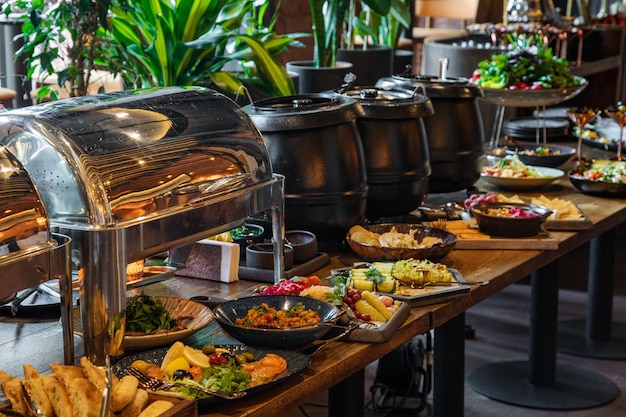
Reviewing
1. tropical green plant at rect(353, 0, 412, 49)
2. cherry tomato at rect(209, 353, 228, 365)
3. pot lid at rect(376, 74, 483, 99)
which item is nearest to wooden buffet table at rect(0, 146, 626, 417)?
cherry tomato at rect(209, 353, 228, 365)

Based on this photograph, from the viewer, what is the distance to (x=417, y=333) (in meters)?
2.19

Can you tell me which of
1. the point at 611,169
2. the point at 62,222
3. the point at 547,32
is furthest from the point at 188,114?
the point at 547,32

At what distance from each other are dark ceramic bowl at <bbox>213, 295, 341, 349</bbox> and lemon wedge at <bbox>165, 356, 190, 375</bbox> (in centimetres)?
15

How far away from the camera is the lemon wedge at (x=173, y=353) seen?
181 centimetres

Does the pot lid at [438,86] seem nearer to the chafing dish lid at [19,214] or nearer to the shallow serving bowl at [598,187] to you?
the shallow serving bowl at [598,187]

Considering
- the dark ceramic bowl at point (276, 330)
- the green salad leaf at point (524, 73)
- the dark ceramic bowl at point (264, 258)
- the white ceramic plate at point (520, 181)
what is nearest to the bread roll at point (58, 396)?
the dark ceramic bowl at point (276, 330)

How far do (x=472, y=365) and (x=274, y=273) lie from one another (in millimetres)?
1981

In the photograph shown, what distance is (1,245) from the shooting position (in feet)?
5.34

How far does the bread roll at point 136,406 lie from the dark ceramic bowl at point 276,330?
361 mm

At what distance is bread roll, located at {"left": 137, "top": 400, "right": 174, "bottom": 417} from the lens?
5.06 feet

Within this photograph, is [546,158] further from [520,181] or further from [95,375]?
[95,375]

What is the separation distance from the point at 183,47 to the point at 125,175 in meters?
1.79

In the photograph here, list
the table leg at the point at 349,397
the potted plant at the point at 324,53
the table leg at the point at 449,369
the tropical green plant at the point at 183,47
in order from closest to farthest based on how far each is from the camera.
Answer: the table leg at the point at 349,397, the table leg at the point at 449,369, the tropical green plant at the point at 183,47, the potted plant at the point at 324,53

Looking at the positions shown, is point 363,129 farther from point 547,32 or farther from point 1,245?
point 547,32
